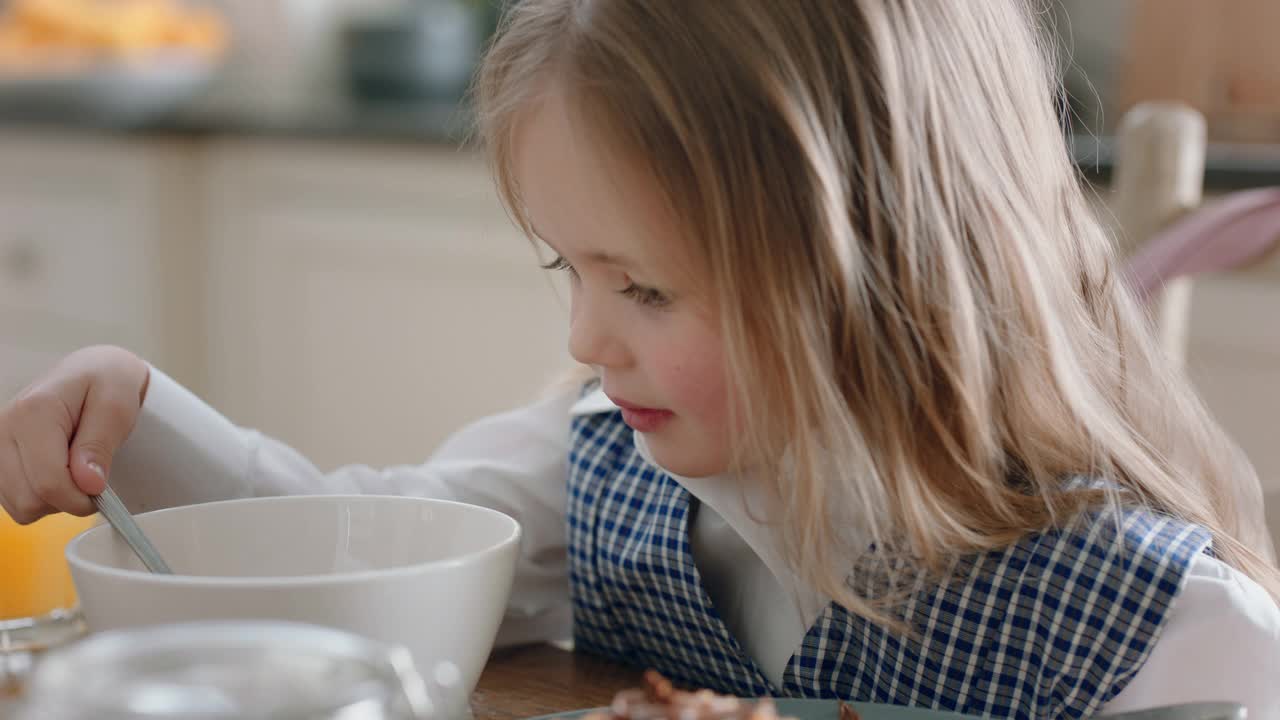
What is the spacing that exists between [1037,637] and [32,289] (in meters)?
2.53

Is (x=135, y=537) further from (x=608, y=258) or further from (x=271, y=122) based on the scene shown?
(x=271, y=122)

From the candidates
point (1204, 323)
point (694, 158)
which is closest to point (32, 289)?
point (1204, 323)

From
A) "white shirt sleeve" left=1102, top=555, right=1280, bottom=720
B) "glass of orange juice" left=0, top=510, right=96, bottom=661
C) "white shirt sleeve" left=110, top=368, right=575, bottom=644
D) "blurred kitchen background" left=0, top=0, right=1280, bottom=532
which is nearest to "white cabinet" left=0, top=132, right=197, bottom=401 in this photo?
"blurred kitchen background" left=0, top=0, right=1280, bottom=532

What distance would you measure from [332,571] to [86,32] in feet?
8.61

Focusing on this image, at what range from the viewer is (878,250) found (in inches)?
26.4

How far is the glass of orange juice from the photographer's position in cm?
67

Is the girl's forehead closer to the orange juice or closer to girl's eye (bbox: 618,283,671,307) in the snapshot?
girl's eye (bbox: 618,283,671,307)

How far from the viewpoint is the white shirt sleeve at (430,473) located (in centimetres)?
86

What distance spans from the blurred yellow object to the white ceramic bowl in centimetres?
253

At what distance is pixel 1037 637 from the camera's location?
0.71 m

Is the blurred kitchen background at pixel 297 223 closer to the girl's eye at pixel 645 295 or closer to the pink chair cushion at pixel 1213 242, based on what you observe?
the pink chair cushion at pixel 1213 242

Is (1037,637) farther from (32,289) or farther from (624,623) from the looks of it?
(32,289)

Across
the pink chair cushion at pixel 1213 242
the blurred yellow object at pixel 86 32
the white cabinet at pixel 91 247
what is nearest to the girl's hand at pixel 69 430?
the pink chair cushion at pixel 1213 242

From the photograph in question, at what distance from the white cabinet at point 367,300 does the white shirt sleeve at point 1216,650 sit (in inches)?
67.0
